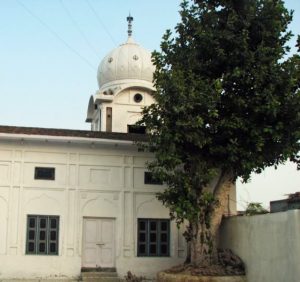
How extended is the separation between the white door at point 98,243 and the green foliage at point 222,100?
3711 millimetres

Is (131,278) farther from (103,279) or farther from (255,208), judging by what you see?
(255,208)

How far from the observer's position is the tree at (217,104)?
632 inches

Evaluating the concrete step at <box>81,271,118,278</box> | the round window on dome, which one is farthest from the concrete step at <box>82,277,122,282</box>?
Answer: the round window on dome

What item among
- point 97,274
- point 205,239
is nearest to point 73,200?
point 97,274

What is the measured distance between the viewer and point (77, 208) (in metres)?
19.2

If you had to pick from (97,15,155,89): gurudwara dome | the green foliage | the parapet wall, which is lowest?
the parapet wall

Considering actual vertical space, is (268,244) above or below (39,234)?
below

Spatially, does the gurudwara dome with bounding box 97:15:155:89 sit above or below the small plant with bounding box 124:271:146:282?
above

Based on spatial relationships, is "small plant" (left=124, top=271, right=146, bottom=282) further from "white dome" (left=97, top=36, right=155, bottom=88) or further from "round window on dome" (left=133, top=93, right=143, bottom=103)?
"white dome" (left=97, top=36, right=155, bottom=88)

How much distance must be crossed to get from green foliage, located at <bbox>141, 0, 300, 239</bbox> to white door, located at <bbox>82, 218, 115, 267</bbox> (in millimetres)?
3711

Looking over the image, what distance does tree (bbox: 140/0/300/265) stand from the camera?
16.0 metres

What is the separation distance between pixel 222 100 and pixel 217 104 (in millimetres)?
207

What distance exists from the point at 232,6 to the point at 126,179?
23.1 feet

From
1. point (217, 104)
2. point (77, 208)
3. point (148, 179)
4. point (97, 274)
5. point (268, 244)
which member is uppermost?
point (217, 104)
